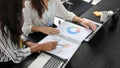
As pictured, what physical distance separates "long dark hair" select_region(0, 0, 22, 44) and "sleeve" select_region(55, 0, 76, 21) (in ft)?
1.97

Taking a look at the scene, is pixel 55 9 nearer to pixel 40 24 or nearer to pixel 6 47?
pixel 40 24

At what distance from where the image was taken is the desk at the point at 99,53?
1.26 meters

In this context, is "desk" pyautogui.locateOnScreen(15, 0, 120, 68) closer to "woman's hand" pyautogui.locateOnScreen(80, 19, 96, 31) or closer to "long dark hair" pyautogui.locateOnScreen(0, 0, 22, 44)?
A: "woman's hand" pyautogui.locateOnScreen(80, 19, 96, 31)

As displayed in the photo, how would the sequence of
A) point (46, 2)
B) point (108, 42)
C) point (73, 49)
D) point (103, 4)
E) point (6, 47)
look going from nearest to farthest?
point (6, 47)
point (73, 49)
point (108, 42)
point (46, 2)
point (103, 4)

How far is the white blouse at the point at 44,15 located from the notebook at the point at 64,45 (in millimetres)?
190

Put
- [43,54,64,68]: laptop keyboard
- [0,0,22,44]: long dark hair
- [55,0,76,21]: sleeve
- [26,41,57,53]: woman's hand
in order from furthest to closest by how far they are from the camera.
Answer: [55,0,76,21]: sleeve → [26,41,57,53]: woman's hand → [43,54,64,68]: laptop keyboard → [0,0,22,44]: long dark hair

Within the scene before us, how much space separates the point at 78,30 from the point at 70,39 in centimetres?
14

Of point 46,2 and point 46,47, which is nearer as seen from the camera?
point 46,47

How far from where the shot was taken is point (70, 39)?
4.59ft

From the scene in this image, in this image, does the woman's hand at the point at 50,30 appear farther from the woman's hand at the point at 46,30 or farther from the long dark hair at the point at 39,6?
the long dark hair at the point at 39,6

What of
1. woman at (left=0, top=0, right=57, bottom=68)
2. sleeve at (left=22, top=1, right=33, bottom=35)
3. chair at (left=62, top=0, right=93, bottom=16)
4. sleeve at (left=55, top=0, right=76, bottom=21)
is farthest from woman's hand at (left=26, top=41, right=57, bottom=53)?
chair at (left=62, top=0, right=93, bottom=16)

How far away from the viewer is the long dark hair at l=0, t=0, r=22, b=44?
106 centimetres

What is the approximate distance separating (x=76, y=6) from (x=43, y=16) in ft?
2.47

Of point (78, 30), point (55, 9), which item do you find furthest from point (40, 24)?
point (78, 30)
